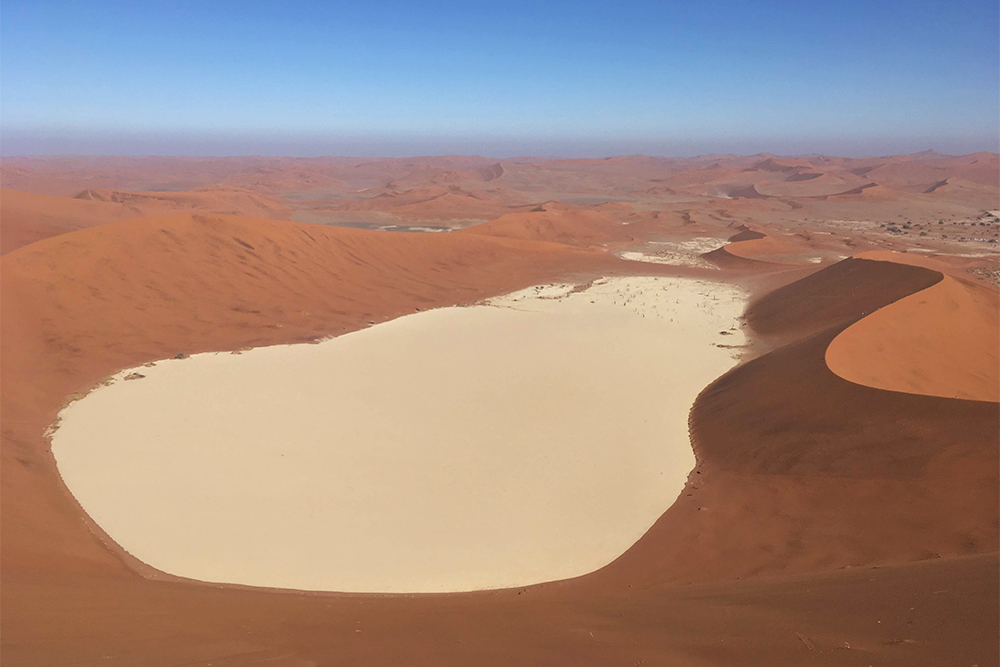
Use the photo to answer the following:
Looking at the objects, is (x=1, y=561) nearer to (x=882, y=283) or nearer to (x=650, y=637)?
(x=650, y=637)

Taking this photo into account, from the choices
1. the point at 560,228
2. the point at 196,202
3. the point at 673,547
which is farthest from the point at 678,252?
the point at 196,202

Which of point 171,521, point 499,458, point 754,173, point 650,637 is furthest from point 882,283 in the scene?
point 754,173

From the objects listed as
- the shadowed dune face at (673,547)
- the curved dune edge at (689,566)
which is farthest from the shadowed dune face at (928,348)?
the curved dune edge at (689,566)

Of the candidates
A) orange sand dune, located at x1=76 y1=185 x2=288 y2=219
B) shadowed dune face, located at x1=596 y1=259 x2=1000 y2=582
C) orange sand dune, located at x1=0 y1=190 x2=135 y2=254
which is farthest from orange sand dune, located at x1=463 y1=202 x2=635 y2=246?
shadowed dune face, located at x1=596 y1=259 x2=1000 y2=582

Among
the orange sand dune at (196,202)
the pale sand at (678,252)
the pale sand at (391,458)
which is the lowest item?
the pale sand at (391,458)

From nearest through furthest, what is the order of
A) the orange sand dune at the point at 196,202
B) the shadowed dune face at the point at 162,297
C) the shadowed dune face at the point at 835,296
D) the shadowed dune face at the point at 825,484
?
the shadowed dune face at the point at 825,484, the shadowed dune face at the point at 162,297, the shadowed dune face at the point at 835,296, the orange sand dune at the point at 196,202

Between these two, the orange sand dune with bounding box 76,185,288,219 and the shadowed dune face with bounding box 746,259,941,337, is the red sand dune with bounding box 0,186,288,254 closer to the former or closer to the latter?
the orange sand dune with bounding box 76,185,288,219

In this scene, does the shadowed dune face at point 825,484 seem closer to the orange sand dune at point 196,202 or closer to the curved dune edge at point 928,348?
the curved dune edge at point 928,348
